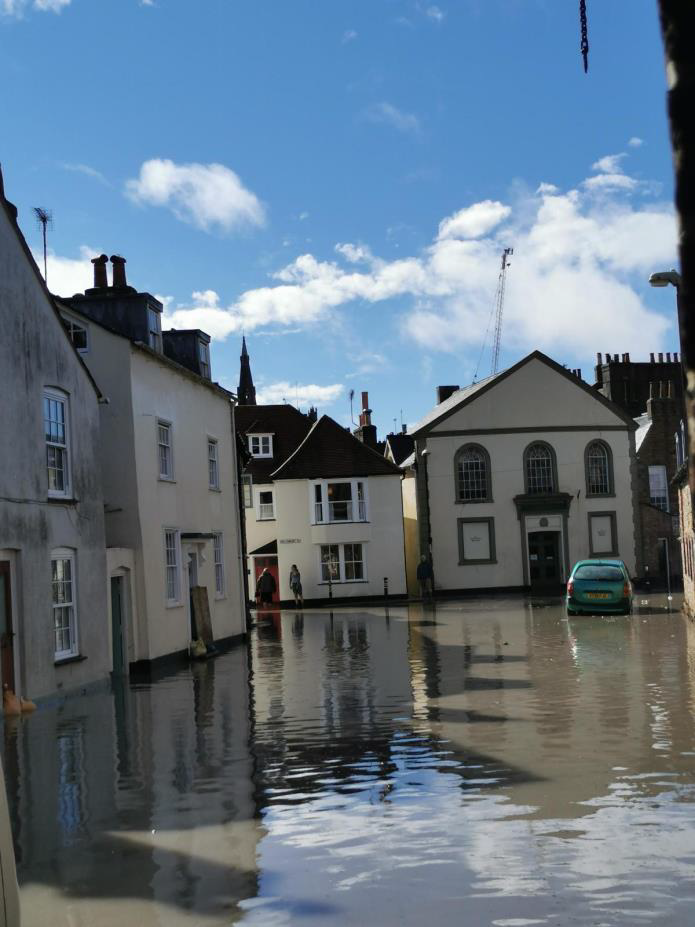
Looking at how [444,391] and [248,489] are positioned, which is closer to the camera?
[248,489]

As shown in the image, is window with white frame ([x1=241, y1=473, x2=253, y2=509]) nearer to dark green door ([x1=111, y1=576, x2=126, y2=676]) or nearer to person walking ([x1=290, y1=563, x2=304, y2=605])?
person walking ([x1=290, y1=563, x2=304, y2=605])

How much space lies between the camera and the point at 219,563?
30.2 metres

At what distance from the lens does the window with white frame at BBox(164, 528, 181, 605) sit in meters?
25.6

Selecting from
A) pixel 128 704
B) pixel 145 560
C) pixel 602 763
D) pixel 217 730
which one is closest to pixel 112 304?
pixel 145 560

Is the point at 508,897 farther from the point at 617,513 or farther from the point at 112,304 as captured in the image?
the point at 617,513

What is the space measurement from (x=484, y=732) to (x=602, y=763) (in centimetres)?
246

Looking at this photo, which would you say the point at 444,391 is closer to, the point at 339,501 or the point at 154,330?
the point at 339,501

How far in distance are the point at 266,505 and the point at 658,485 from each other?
62.7 ft

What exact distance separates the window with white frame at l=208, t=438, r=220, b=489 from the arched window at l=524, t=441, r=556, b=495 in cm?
2284

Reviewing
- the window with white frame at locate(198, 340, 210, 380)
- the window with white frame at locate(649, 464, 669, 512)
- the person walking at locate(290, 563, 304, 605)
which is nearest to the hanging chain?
the window with white frame at locate(198, 340, 210, 380)

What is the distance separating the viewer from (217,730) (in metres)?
15.1

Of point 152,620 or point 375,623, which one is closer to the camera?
point 152,620

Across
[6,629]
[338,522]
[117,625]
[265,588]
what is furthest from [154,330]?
[265,588]

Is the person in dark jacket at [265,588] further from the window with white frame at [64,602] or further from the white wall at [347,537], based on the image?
the window with white frame at [64,602]
